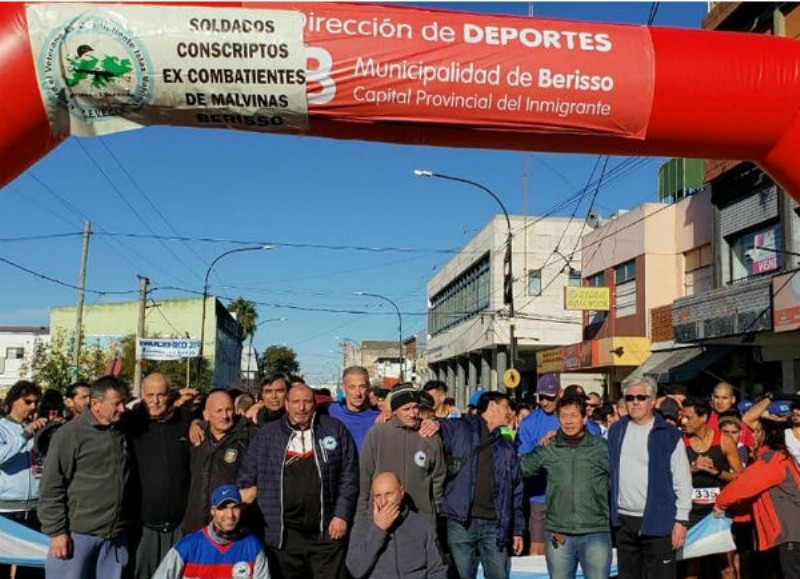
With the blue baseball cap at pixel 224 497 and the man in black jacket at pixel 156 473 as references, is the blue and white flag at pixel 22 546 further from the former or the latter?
the blue baseball cap at pixel 224 497

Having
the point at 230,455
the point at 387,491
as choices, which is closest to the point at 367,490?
the point at 387,491

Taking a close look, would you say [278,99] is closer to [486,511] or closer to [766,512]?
[486,511]

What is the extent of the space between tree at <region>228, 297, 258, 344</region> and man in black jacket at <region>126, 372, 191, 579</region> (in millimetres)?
66378

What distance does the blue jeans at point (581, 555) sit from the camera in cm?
623

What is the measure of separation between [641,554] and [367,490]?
2.08 m

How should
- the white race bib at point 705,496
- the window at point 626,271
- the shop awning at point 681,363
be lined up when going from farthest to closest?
the window at point 626,271, the shop awning at point 681,363, the white race bib at point 705,496

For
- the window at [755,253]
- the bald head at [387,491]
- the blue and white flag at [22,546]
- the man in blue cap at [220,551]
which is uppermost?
the window at [755,253]

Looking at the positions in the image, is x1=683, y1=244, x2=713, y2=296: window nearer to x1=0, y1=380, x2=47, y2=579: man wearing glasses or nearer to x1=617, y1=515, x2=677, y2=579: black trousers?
x1=617, y1=515, x2=677, y2=579: black trousers

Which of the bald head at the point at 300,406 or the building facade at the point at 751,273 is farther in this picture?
the building facade at the point at 751,273

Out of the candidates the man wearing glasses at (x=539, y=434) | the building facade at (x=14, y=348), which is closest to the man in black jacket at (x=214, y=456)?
the man wearing glasses at (x=539, y=434)

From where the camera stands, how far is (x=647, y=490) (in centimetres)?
621

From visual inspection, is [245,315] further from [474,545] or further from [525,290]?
[474,545]

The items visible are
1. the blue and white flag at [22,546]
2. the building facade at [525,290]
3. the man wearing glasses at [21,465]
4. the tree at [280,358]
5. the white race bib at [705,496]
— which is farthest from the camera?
the tree at [280,358]

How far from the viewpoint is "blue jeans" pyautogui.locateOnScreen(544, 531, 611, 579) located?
20.4ft
